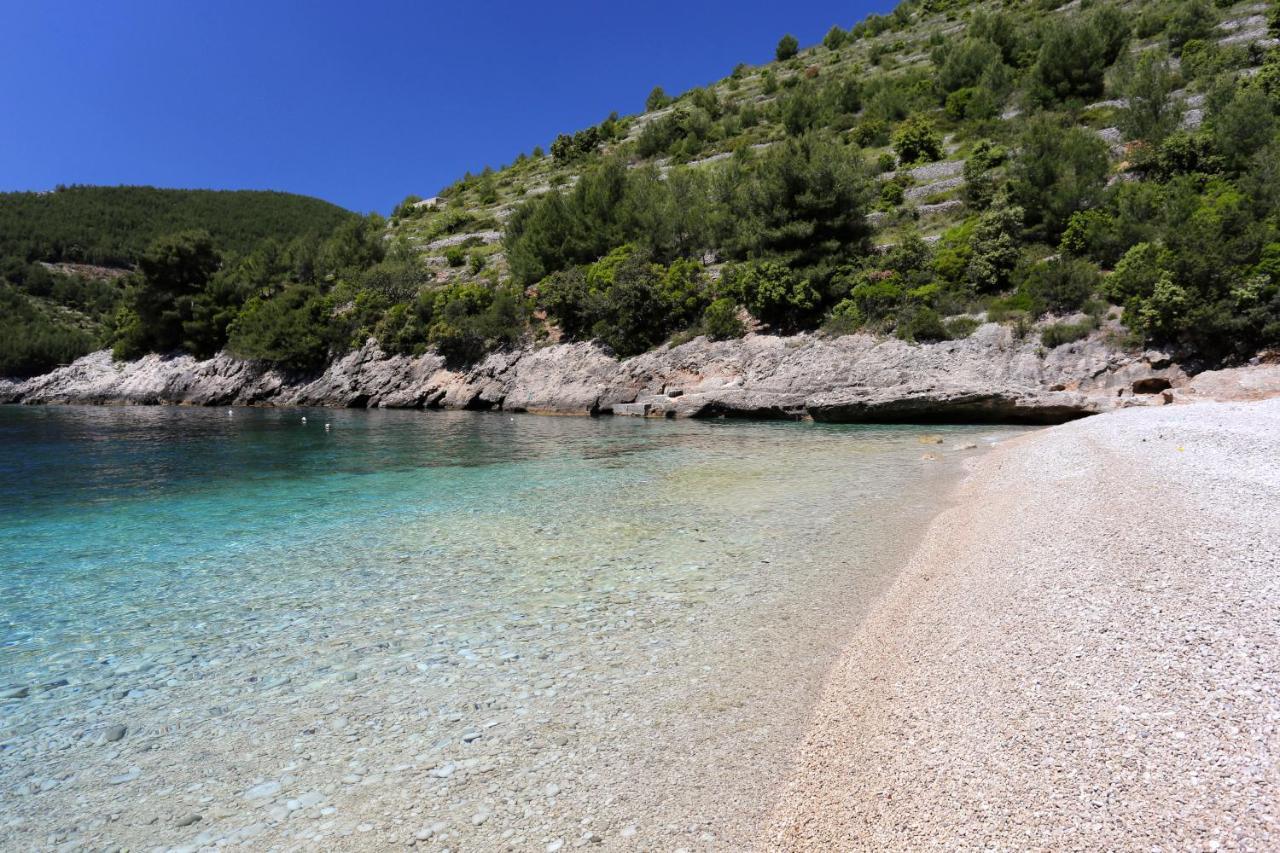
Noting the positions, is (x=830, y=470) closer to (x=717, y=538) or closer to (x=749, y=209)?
(x=717, y=538)

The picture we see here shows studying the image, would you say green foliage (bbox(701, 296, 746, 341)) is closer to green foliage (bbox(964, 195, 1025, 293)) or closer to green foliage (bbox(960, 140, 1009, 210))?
green foliage (bbox(964, 195, 1025, 293))

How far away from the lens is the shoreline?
98.2 inches

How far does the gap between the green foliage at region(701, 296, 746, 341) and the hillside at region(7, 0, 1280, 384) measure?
0.61ft

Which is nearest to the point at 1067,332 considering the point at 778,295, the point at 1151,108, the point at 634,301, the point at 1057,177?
the point at 1057,177

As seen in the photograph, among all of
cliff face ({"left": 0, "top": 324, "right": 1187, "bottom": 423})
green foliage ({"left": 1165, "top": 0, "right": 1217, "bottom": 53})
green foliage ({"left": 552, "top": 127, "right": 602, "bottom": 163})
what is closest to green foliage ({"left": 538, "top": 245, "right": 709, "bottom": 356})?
cliff face ({"left": 0, "top": 324, "right": 1187, "bottom": 423})

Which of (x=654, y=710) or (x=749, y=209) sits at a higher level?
(x=749, y=209)

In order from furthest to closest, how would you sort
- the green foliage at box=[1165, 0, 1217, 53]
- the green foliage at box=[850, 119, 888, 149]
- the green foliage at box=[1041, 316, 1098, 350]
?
the green foliage at box=[850, 119, 888, 149] → the green foliage at box=[1165, 0, 1217, 53] → the green foliage at box=[1041, 316, 1098, 350]

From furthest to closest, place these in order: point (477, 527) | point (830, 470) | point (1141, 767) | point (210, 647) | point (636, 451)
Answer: point (636, 451), point (830, 470), point (477, 527), point (210, 647), point (1141, 767)

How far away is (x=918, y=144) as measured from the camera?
150ft

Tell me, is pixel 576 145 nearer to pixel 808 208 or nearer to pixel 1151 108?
pixel 808 208

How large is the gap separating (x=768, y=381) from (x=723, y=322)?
17.1 feet

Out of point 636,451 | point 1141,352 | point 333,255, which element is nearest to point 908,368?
point 1141,352

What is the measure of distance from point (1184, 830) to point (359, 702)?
455 cm

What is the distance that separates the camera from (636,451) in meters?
17.5
